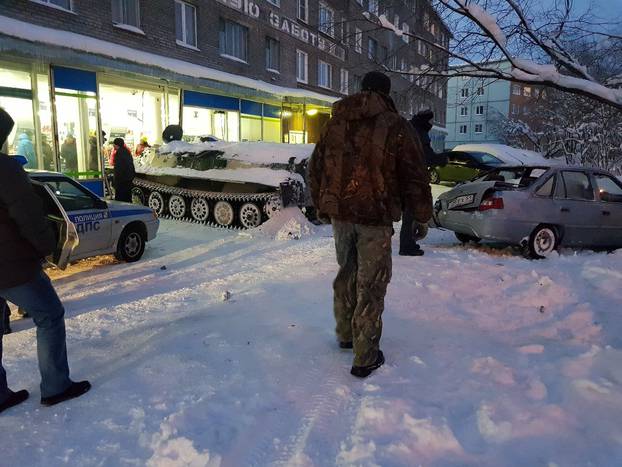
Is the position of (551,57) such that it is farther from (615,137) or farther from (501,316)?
(615,137)

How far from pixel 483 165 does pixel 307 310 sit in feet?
53.6

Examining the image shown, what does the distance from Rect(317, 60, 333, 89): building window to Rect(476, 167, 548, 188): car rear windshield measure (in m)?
19.7

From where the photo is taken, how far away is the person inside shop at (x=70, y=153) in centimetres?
1208

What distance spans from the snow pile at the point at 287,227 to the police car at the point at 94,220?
226cm

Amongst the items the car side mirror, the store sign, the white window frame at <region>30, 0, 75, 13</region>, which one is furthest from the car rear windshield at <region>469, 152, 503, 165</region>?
the white window frame at <region>30, 0, 75, 13</region>

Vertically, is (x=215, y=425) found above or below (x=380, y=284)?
below

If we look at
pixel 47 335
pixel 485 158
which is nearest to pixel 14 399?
→ pixel 47 335

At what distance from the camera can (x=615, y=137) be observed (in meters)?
23.4

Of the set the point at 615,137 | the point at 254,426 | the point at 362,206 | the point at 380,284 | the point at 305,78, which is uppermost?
the point at 305,78

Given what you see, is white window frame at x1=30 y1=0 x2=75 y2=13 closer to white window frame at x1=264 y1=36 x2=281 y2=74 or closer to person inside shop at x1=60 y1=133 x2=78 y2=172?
person inside shop at x1=60 y1=133 x2=78 y2=172

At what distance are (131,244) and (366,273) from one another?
516 cm

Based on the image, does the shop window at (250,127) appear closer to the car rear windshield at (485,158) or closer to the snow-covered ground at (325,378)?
the car rear windshield at (485,158)

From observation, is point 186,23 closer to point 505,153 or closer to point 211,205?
point 211,205

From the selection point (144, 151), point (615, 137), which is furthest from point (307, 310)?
point (615, 137)
